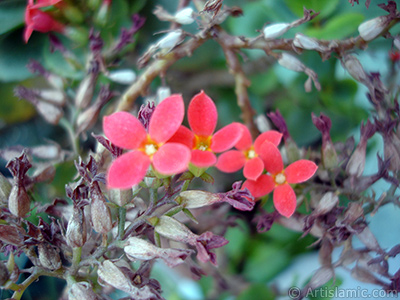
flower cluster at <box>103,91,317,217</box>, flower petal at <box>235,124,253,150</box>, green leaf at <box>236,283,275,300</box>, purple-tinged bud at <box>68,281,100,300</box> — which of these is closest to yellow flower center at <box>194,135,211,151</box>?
flower cluster at <box>103,91,317,217</box>

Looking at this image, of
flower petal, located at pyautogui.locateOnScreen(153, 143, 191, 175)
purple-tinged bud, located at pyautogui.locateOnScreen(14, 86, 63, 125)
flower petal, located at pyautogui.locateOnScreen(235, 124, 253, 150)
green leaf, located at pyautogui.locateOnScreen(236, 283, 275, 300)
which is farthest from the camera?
green leaf, located at pyautogui.locateOnScreen(236, 283, 275, 300)

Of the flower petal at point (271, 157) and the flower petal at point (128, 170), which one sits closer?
the flower petal at point (128, 170)

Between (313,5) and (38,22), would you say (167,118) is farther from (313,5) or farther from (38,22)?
(313,5)

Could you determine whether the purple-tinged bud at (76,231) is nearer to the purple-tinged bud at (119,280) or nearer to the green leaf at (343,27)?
the purple-tinged bud at (119,280)

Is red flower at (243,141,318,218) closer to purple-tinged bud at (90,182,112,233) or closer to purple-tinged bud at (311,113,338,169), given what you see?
purple-tinged bud at (311,113,338,169)

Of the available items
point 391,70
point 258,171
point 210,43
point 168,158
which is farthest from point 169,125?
point 391,70

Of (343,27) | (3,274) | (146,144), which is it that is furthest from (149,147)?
(343,27)

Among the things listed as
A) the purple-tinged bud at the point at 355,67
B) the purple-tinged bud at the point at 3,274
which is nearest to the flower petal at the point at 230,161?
the purple-tinged bud at the point at 355,67
